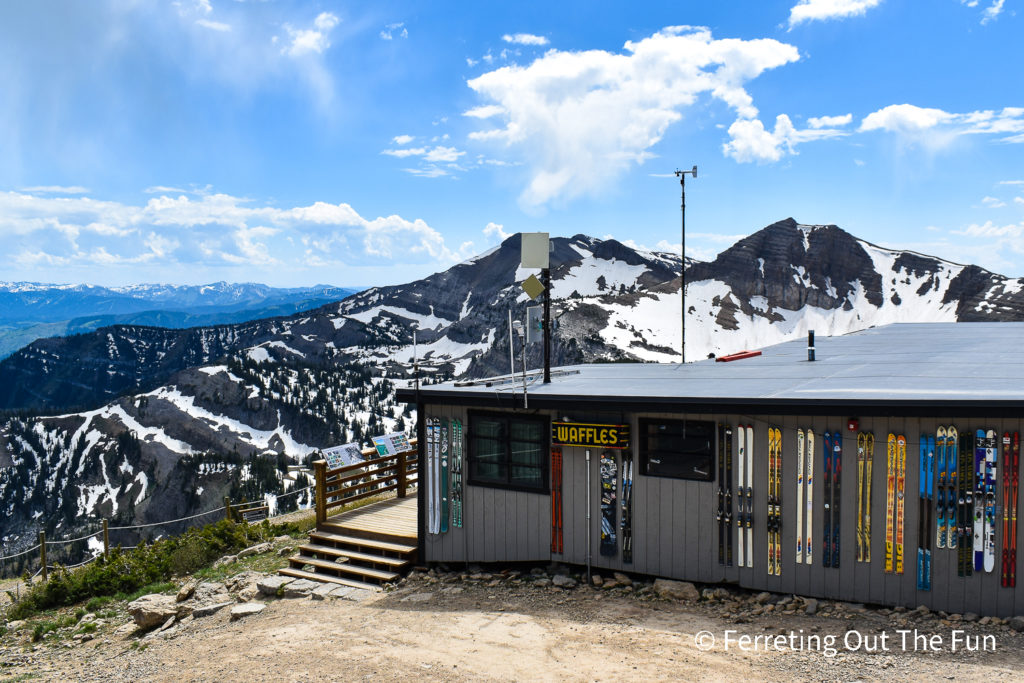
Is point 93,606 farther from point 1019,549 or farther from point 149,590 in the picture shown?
point 1019,549

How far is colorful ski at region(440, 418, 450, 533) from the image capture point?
12867 millimetres

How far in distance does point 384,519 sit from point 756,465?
8.15m

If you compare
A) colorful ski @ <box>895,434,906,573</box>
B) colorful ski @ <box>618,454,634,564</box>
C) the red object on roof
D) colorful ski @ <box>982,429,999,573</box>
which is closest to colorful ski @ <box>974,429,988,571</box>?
colorful ski @ <box>982,429,999,573</box>

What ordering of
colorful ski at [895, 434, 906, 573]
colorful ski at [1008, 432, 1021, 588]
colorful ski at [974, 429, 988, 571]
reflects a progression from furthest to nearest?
1. colorful ski at [895, 434, 906, 573]
2. colorful ski at [974, 429, 988, 571]
3. colorful ski at [1008, 432, 1021, 588]

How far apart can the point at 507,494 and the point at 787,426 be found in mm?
4813

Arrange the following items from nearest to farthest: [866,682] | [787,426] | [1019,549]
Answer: [866,682] → [1019,549] → [787,426]

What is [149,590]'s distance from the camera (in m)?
→ 14.5

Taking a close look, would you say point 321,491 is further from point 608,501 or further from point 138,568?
point 608,501

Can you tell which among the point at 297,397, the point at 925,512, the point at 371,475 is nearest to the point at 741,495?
the point at 925,512

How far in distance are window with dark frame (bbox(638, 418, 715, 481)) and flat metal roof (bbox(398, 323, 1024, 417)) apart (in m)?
0.41

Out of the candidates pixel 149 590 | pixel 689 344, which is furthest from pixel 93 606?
pixel 689 344

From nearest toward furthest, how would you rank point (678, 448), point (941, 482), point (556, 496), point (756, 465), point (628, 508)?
point (941, 482) → point (756, 465) → point (678, 448) → point (628, 508) → point (556, 496)

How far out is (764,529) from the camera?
10.2m

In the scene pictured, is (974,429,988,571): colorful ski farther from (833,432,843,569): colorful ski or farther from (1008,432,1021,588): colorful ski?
(833,432,843,569): colorful ski
